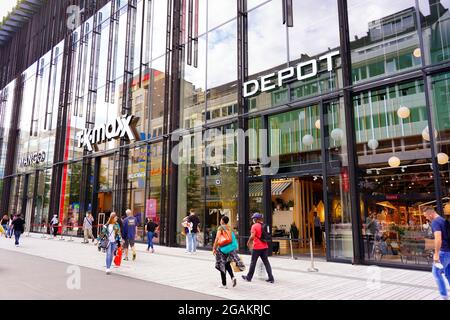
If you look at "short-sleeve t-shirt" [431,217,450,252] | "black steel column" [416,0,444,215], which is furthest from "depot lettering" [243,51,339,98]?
"short-sleeve t-shirt" [431,217,450,252]

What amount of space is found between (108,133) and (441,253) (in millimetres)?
19925

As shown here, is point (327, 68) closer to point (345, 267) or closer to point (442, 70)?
point (442, 70)

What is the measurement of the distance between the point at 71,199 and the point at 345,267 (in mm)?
20886

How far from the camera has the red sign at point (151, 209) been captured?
18.9 m

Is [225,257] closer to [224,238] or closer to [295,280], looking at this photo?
[224,238]

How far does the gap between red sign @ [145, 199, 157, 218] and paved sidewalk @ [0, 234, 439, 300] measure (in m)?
6.28

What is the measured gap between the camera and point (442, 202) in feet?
32.4

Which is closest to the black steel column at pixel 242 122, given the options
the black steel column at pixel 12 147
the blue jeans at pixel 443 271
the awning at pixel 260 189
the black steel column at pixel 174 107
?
the awning at pixel 260 189

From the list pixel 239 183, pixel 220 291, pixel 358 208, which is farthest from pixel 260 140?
pixel 220 291

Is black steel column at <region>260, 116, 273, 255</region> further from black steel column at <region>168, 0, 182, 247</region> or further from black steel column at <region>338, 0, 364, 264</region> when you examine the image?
black steel column at <region>168, 0, 182, 247</region>

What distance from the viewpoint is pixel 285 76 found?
14.1 m

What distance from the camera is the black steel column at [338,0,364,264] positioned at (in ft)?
37.0

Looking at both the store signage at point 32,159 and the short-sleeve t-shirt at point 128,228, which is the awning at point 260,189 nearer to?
the short-sleeve t-shirt at point 128,228

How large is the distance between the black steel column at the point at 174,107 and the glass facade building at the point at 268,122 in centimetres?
7
